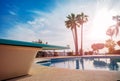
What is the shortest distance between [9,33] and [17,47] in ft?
66.9

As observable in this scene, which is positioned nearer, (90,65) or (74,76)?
(74,76)

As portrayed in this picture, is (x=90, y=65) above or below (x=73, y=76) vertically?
below

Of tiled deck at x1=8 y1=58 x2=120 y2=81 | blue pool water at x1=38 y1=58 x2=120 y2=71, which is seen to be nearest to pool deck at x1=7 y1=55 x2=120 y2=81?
tiled deck at x1=8 y1=58 x2=120 y2=81

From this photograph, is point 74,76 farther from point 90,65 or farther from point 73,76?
point 90,65

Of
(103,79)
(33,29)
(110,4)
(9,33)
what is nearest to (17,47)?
(103,79)

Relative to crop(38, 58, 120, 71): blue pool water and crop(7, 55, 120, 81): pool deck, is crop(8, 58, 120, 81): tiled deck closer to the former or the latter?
crop(7, 55, 120, 81): pool deck

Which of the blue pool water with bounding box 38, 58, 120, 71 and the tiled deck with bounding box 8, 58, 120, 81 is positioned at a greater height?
the tiled deck with bounding box 8, 58, 120, 81

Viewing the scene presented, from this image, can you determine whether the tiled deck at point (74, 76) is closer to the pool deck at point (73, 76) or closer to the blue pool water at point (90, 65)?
the pool deck at point (73, 76)

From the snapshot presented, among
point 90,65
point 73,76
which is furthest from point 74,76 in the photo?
point 90,65

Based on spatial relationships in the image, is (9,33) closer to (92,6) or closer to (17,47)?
(92,6)

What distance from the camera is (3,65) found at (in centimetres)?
580

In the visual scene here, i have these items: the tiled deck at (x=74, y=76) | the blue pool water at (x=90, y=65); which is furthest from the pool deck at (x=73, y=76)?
the blue pool water at (x=90, y=65)

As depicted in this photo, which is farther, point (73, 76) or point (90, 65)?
point (90, 65)

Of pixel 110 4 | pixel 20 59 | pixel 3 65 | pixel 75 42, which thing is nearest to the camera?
pixel 3 65
